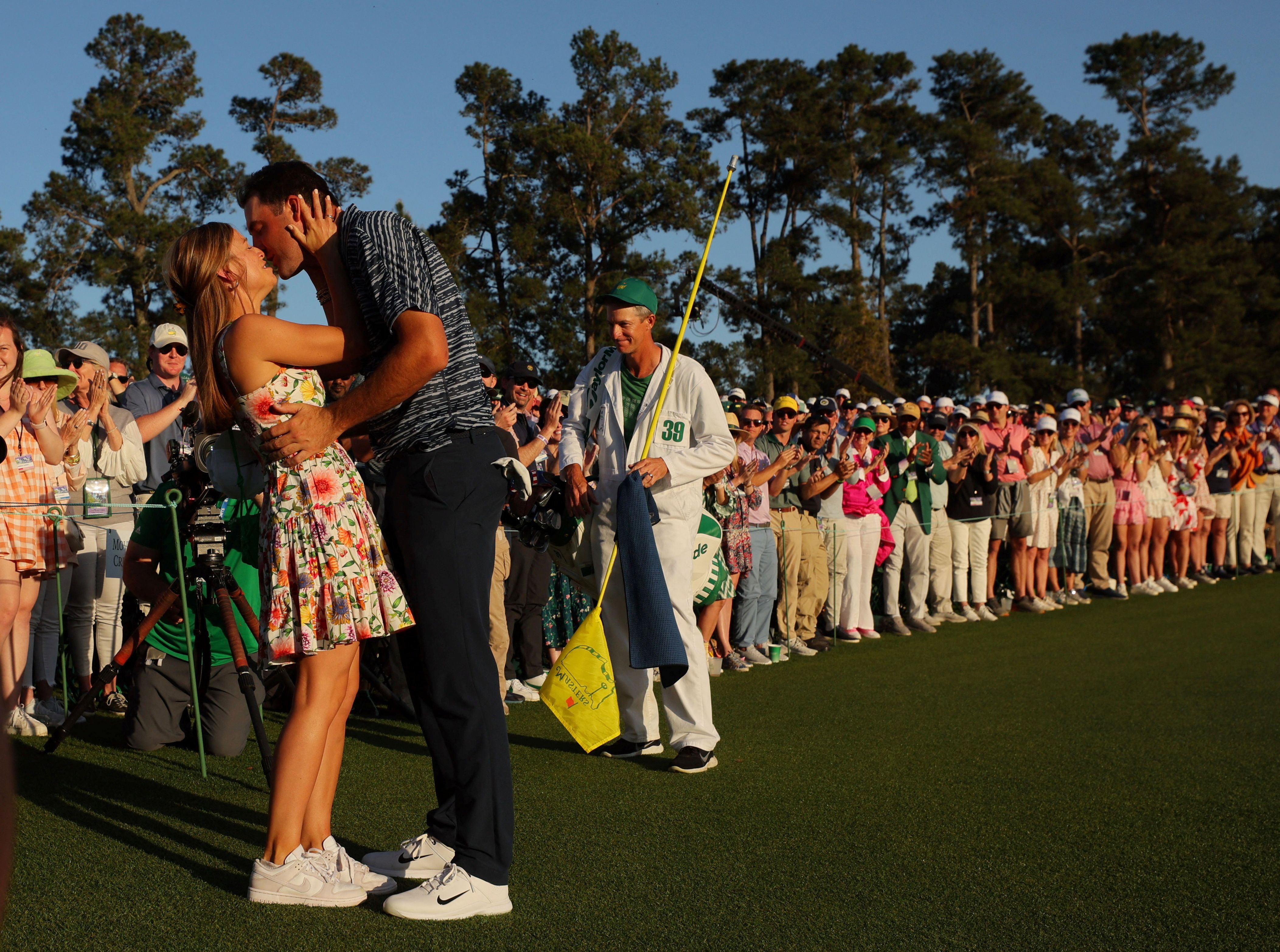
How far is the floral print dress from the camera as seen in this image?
3.42 meters

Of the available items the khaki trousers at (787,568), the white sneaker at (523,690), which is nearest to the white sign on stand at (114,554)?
the white sneaker at (523,690)

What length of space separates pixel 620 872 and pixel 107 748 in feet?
10.4

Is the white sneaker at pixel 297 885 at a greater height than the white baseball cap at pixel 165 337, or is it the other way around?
the white baseball cap at pixel 165 337

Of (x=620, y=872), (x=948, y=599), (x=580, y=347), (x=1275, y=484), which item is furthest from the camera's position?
(x=580, y=347)

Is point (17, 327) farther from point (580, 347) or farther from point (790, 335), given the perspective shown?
point (580, 347)

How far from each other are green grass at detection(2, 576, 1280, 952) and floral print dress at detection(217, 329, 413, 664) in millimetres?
822

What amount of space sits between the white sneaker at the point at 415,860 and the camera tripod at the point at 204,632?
767mm

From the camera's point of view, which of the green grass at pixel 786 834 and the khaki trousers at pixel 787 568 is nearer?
the green grass at pixel 786 834

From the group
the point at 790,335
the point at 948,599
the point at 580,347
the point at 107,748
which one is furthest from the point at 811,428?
the point at 580,347

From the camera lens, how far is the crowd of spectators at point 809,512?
20.1ft

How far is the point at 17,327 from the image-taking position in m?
5.80

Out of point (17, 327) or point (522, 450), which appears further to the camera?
point (522, 450)

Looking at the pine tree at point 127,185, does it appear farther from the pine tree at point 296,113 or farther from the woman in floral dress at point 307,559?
the woman in floral dress at point 307,559

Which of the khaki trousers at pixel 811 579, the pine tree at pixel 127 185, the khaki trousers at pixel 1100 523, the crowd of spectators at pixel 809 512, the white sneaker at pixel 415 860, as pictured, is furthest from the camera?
the pine tree at pixel 127 185
